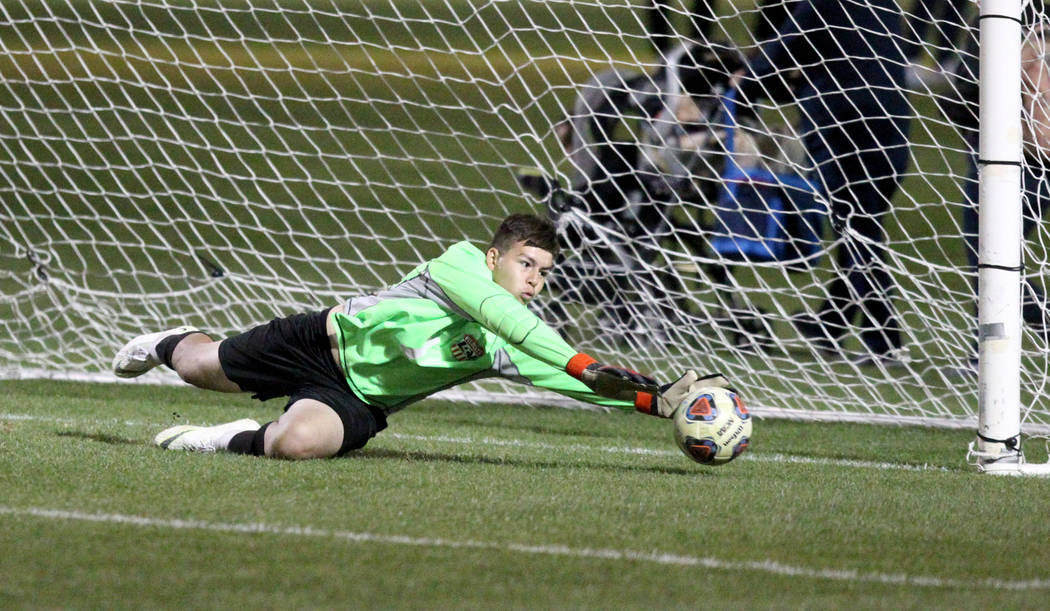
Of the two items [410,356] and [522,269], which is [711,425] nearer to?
[522,269]

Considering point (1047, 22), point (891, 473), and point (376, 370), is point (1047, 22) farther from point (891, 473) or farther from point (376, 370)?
point (376, 370)

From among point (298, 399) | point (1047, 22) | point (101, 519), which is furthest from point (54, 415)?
point (1047, 22)

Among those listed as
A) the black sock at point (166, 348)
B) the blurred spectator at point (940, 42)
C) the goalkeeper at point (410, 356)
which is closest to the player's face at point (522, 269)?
the goalkeeper at point (410, 356)

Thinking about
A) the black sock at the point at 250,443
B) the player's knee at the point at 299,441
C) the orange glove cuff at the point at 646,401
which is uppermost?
the orange glove cuff at the point at 646,401

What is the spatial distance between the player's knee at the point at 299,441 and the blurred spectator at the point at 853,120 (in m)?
2.37

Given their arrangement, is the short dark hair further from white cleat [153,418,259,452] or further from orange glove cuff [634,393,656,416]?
white cleat [153,418,259,452]

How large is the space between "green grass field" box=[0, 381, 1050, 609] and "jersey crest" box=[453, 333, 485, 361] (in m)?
0.32

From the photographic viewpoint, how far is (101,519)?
3264 millimetres

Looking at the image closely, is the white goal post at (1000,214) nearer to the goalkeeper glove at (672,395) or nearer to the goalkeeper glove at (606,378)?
the goalkeeper glove at (672,395)

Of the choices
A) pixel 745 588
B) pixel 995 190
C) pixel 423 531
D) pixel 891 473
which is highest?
pixel 995 190

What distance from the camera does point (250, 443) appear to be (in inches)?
171

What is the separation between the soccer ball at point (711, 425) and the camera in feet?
13.1

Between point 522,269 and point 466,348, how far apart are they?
0.31 m

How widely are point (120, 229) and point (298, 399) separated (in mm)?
9131
